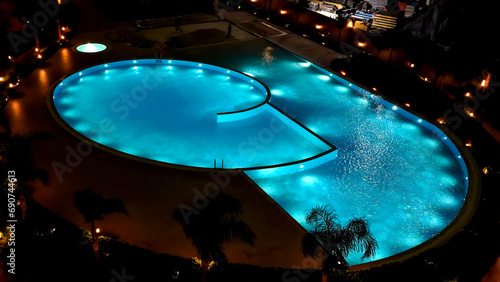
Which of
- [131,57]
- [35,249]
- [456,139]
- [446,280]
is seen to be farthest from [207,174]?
[131,57]

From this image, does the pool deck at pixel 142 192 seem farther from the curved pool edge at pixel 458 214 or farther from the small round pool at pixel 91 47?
the small round pool at pixel 91 47

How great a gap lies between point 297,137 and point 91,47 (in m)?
13.5

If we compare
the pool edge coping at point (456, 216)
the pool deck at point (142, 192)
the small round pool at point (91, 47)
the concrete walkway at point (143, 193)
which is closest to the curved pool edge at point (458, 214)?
the pool edge coping at point (456, 216)

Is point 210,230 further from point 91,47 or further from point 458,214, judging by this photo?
point 91,47

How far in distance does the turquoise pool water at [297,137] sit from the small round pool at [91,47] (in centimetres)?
A: 226

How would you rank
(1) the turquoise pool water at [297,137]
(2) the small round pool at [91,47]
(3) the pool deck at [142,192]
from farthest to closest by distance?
1. (2) the small round pool at [91,47]
2. (1) the turquoise pool water at [297,137]
3. (3) the pool deck at [142,192]

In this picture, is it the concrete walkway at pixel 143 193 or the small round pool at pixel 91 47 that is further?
the small round pool at pixel 91 47

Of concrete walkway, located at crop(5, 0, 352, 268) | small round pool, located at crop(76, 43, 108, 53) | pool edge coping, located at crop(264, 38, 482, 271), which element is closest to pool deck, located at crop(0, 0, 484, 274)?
concrete walkway, located at crop(5, 0, 352, 268)

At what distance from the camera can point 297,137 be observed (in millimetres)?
19141

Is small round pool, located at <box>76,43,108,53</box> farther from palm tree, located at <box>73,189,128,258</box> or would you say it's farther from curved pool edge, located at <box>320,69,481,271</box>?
curved pool edge, located at <box>320,69,481,271</box>

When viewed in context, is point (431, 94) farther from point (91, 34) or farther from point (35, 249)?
point (91, 34)

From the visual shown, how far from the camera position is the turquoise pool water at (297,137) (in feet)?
51.1

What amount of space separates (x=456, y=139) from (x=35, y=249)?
15.4 metres

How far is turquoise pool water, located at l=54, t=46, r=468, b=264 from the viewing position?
15.6 meters
